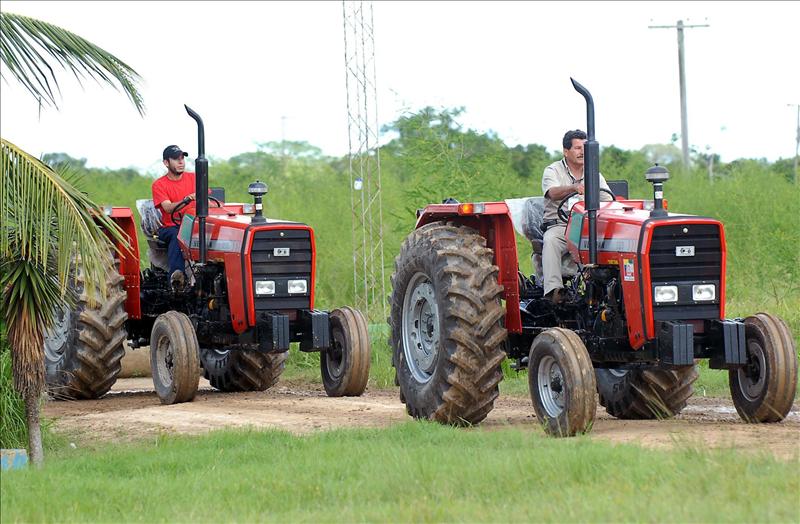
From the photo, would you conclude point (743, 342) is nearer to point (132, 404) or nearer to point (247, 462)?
point (247, 462)

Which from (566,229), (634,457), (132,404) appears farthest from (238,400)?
(634,457)

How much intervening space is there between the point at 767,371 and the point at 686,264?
0.90 metres

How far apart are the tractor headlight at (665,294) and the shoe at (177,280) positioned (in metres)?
6.07

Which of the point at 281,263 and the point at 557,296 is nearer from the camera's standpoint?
the point at 557,296

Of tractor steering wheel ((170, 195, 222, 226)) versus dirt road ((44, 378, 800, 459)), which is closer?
dirt road ((44, 378, 800, 459))

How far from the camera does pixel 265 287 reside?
12.9 meters

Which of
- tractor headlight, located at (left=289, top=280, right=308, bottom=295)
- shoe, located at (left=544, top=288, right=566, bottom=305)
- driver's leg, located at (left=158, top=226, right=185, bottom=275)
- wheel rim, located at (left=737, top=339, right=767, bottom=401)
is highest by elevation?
driver's leg, located at (left=158, top=226, right=185, bottom=275)

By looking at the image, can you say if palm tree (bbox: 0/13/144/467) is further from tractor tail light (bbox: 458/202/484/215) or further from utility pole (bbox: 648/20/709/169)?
utility pole (bbox: 648/20/709/169)

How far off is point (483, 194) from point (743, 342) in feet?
33.2

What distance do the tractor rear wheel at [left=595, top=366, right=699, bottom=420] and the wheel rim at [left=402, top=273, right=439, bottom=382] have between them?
1608mm

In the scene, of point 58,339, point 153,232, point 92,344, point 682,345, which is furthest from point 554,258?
point 58,339

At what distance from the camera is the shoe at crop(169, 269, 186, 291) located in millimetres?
13844

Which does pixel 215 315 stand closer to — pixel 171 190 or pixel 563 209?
pixel 171 190

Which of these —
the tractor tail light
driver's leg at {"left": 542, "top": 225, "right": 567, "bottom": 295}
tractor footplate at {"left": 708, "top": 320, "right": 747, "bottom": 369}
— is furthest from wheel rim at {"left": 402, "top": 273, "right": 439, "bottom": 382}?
tractor footplate at {"left": 708, "top": 320, "right": 747, "bottom": 369}
